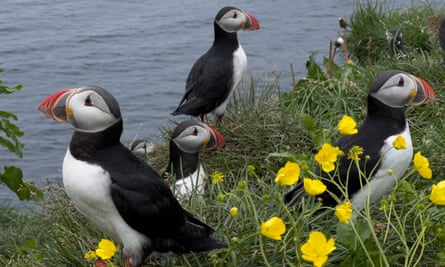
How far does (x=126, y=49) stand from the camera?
10.4 m

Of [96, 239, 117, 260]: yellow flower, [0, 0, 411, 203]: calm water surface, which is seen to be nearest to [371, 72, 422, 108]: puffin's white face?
[96, 239, 117, 260]: yellow flower

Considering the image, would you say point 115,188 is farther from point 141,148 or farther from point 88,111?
point 141,148

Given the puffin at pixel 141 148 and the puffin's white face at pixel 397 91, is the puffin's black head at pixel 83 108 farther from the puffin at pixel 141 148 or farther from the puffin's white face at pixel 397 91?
the puffin at pixel 141 148

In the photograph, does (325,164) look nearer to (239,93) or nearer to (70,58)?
(239,93)

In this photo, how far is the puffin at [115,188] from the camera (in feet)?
11.0

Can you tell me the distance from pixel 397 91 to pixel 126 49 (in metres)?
6.50

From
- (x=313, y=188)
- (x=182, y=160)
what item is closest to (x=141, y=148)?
(x=182, y=160)

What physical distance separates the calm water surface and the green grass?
2.28 meters

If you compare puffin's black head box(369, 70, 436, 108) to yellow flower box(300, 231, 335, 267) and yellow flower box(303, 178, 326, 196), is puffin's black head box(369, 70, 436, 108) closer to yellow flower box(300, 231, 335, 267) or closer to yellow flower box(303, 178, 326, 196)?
yellow flower box(303, 178, 326, 196)

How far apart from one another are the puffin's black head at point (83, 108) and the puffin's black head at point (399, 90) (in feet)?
4.89

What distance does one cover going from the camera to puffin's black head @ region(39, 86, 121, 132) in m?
3.40

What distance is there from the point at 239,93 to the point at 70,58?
4.35 m

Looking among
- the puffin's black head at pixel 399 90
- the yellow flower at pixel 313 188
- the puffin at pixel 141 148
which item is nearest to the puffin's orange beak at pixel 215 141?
the puffin at pixel 141 148

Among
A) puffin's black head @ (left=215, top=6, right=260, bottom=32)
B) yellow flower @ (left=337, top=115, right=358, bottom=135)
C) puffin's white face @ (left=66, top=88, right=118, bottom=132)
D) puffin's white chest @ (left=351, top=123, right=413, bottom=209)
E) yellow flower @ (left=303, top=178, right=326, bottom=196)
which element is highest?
yellow flower @ (left=337, top=115, right=358, bottom=135)
